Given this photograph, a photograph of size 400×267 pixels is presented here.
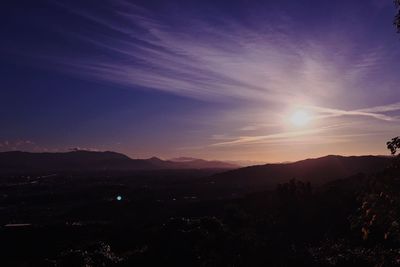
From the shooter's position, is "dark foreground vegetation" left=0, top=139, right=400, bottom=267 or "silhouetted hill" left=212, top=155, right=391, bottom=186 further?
"silhouetted hill" left=212, top=155, right=391, bottom=186

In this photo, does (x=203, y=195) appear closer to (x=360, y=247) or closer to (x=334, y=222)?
(x=334, y=222)

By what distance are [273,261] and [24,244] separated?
3374 cm

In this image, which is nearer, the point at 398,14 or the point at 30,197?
the point at 398,14

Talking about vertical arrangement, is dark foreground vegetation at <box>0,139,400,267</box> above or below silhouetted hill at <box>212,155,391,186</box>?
below

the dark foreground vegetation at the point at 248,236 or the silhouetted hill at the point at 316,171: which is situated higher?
the silhouetted hill at the point at 316,171

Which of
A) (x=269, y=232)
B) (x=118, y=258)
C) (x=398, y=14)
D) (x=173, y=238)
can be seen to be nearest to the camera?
(x=398, y=14)

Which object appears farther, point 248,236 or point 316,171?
point 316,171

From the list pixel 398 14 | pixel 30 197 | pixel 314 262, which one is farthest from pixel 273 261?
pixel 30 197

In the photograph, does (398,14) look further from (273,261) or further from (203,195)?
(203,195)

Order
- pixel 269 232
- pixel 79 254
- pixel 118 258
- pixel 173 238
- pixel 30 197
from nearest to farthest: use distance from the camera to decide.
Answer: pixel 79 254, pixel 118 258, pixel 173 238, pixel 269 232, pixel 30 197

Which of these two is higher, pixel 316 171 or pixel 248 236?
pixel 316 171

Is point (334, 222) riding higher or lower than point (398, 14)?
lower

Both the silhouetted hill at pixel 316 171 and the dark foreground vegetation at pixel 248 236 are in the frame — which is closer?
the dark foreground vegetation at pixel 248 236

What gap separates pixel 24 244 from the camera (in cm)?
5612
